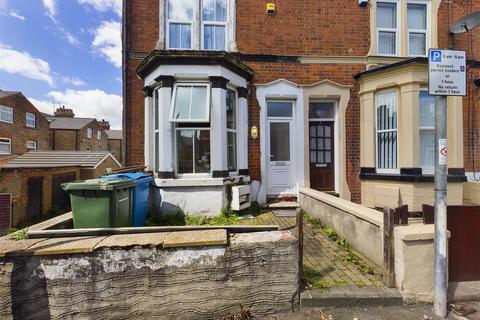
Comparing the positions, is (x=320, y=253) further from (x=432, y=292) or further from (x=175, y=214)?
(x=175, y=214)

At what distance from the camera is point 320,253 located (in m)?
3.85

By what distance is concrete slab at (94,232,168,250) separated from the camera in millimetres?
2581

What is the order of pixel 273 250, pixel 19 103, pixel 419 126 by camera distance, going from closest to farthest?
pixel 273 250 → pixel 419 126 → pixel 19 103

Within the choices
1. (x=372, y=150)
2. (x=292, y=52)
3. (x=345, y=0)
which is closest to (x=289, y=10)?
(x=292, y=52)

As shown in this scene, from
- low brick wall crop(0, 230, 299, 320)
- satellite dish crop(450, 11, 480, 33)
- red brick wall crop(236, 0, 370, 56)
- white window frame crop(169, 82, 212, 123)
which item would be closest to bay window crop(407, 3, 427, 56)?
red brick wall crop(236, 0, 370, 56)

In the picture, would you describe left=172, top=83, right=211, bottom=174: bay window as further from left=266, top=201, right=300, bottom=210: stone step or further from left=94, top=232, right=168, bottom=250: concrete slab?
left=94, top=232, right=168, bottom=250: concrete slab

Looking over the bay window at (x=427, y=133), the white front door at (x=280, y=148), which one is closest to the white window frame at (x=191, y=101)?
the white front door at (x=280, y=148)

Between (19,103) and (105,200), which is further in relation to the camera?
(19,103)

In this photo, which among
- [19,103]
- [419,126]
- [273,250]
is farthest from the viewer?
[19,103]

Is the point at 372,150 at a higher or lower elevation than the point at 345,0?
lower

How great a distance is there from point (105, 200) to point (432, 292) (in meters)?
4.35

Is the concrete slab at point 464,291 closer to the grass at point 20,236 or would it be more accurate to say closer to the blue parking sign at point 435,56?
the blue parking sign at point 435,56

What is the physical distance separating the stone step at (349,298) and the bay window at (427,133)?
4.56m

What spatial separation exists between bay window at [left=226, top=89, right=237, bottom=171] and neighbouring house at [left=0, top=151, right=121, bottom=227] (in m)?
3.40
